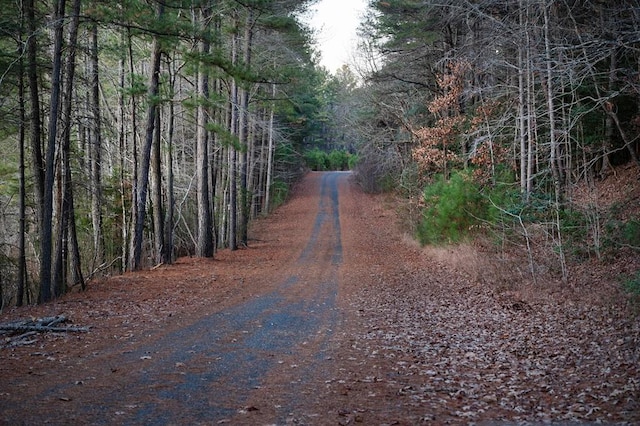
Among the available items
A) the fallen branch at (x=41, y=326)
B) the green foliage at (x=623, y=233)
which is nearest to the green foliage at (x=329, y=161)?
the green foliage at (x=623, y=233)

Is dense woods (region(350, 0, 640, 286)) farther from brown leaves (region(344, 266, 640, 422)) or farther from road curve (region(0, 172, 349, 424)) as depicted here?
road curve (region(0, 172, 349, 424))

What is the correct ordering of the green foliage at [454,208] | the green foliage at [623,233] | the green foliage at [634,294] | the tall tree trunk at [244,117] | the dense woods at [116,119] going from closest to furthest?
the green foliage at [634,294] → the green foliage at [623,233] → the dense woods at [116,119] → the green foliage at [454,208] → the tall tree trunk at [244,117]

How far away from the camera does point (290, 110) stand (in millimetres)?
24375

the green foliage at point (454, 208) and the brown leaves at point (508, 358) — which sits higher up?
the green foliage at point (454, 208)

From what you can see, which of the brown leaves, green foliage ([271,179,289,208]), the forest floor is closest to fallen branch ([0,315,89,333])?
the forest floor

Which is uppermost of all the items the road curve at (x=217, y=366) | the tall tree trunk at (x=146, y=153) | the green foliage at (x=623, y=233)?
the tall tree trunk at (x=146, y=153)

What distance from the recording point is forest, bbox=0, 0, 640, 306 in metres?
13.7

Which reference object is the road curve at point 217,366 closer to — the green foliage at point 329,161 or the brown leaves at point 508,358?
the brown leaves at point 508,358

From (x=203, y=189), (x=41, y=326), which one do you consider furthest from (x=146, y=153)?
(x=41, y=326)

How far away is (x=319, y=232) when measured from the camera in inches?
1346

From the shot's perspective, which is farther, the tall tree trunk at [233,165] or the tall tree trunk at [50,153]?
the tall tree trunk at [233,165]

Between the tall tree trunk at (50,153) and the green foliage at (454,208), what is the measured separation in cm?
1203

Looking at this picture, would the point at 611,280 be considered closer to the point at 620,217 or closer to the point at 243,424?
the point at 620,217

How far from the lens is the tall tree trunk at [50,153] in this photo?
1245 cm
